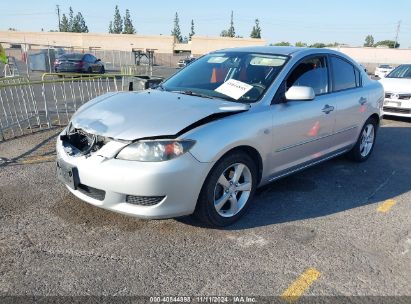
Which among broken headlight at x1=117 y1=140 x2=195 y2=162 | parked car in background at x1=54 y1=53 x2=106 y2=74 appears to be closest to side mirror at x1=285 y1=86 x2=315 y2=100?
broken headlight at x1=117 y1=140 x2=195 y2=162

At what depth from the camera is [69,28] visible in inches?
4473

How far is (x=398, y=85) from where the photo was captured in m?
9.20

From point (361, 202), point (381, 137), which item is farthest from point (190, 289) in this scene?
point (381, 137)

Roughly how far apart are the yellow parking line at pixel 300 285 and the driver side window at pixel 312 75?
193cm

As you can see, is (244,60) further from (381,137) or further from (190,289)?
(381,137)

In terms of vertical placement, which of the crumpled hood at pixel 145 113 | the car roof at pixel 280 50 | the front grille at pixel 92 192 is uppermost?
the car roof at pixel 280 50

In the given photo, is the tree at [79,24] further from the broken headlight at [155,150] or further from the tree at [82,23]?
the broken headlight at [155,150]

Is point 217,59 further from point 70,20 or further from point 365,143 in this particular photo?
point 70,20

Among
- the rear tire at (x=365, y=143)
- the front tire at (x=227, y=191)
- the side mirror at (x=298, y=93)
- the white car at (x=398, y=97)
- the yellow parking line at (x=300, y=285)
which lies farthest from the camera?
the white car at (x=398, y=97)

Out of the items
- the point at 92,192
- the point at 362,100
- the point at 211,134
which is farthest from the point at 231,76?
the point at 362,100

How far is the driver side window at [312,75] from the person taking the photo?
4084 mm

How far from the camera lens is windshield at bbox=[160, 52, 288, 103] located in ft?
12.5

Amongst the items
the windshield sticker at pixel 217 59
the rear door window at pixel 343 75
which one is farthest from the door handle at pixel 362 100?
the windshield sticker at pixel 217 59

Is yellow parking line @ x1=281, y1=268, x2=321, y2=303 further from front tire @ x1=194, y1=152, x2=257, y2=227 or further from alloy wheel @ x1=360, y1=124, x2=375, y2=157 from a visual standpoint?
alloy wheel @ x1=360, y1=124, x2=375, y2=157
